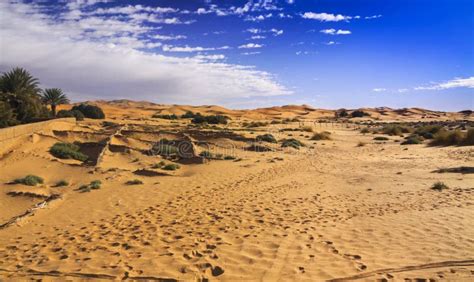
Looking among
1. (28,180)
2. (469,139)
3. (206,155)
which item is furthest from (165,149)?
(469,139)

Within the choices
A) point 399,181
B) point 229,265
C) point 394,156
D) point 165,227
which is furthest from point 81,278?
point 394,156

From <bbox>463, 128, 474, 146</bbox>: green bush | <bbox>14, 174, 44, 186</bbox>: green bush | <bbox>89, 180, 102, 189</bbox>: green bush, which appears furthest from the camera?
<bbox>463, 128, 474, 146</bbox>: green bush

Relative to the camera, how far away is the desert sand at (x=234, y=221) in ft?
18.8

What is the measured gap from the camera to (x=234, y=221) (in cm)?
838

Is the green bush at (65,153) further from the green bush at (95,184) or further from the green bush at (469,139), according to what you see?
the green bush at (469,139)

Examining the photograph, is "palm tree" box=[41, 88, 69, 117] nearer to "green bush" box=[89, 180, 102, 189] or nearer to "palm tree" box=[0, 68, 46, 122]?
"palm tree" box=[0, 68, 46, 122]

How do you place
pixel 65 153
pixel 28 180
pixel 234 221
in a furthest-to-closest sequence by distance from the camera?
pixel 65 153 → pixel 28 180 → pixel 234 221

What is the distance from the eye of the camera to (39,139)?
17.9 m

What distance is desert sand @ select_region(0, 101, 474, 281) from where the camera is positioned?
18.8 feet

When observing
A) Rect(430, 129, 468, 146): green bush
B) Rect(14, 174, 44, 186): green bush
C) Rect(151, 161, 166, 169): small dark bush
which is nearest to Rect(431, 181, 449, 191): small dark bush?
Rect(151, 161, 166, 169): small dark bush

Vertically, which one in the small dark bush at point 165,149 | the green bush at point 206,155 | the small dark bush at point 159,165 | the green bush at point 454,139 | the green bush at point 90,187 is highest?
the green bush at point 454,139

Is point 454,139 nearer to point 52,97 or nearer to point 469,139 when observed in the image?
point 469,139

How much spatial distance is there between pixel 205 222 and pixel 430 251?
432 centimetres

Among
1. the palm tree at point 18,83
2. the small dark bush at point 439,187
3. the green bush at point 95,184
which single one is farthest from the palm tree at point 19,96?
the small dark bush at point 439,187
